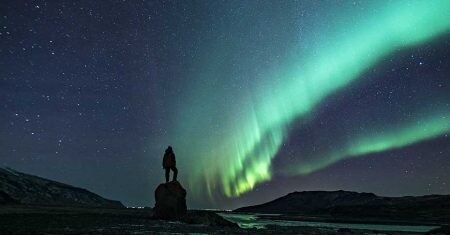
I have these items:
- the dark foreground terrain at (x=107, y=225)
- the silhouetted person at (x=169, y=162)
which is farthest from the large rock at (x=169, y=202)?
the dark foreground terrain at (x=107, y=225)

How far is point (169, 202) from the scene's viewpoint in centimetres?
4266

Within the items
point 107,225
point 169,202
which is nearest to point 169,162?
point 169,202

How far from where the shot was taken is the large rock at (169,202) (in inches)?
1664


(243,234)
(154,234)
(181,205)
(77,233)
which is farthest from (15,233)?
(181,205)

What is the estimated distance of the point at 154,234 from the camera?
22562 mm

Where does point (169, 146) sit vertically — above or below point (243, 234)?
above

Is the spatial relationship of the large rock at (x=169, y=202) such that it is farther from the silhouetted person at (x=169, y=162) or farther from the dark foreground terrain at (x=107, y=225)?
the dark foreground terrain at (x=107, y=225)

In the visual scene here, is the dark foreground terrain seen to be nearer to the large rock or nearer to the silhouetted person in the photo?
the large rock

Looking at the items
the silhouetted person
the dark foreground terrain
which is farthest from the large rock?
the dark foreground terrain

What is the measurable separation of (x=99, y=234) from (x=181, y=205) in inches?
978

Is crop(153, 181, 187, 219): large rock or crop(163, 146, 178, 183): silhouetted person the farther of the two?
crop(163, 146, 178, 183): silhouetted person

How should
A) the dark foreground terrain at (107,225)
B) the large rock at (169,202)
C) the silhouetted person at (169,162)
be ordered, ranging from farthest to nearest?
the silhouetted person at (169,162)
the large rock at (169,202)
the dark foreground terrain at (107,225)

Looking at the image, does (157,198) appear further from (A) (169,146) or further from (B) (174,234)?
(B) (174,234)

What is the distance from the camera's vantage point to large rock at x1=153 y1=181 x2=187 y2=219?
139 feet
